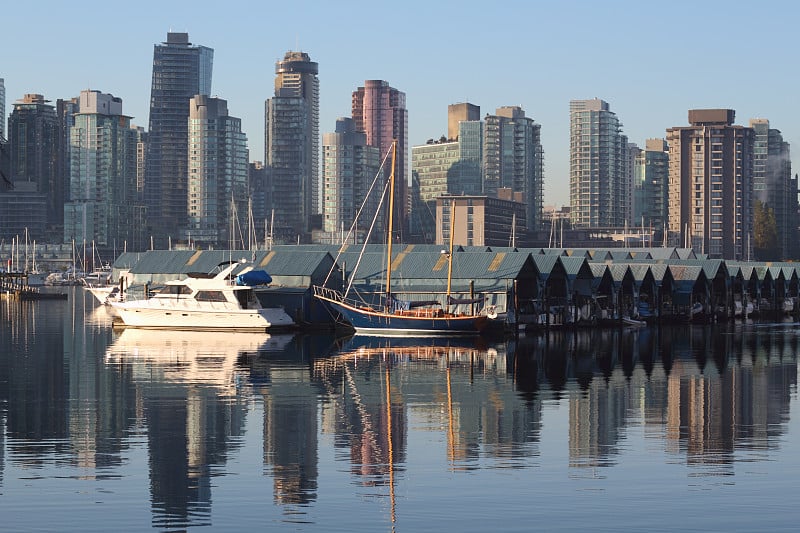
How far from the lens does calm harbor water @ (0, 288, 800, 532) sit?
30359mm

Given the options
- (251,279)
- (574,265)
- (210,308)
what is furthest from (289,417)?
(574,265)

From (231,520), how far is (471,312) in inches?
2694

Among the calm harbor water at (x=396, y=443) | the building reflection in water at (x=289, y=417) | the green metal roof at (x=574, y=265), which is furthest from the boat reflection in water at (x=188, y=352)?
the green metal roof at (x=574, y=265)

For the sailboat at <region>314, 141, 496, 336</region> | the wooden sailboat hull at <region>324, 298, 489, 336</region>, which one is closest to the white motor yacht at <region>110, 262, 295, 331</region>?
the sailboat at <region>314, 141, 496, 336</region>

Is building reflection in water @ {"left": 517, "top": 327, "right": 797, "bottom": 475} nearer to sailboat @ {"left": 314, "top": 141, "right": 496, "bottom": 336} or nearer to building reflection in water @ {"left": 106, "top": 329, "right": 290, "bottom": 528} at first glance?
sailboat @ {"left": 314, "top": 141, "right": 496, "bottom": 336}

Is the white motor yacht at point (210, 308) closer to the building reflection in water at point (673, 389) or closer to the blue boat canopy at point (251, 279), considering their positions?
the blue boat canopy at point (251, 279)

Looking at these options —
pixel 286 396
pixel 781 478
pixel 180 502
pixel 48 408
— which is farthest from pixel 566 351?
pixel 180 502

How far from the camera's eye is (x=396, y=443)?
4038 cm

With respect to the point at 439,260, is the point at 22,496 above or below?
below

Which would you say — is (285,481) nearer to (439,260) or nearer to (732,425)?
Answer: (732,425)

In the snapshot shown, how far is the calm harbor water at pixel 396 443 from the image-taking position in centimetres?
3036

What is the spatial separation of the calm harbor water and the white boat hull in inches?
884

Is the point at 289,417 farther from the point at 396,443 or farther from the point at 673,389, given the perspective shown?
the point at 673,389

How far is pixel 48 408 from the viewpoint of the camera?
49500mm
